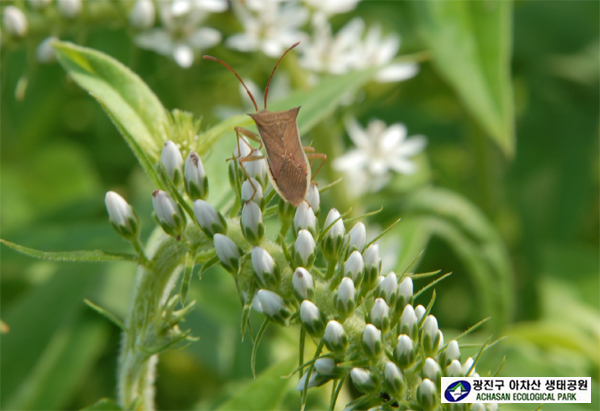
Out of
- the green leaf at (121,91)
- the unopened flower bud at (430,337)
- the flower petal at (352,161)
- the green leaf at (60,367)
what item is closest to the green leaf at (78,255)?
the green leaf at (121,91)

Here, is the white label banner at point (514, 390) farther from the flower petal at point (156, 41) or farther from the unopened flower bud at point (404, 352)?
the flower petal at point (156, 41)

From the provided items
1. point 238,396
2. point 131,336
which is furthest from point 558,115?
point 131,336

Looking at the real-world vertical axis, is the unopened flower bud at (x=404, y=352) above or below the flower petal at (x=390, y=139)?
below

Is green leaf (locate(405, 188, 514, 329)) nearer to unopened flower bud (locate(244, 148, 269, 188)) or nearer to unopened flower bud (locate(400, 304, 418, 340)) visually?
unopened flower bud (locate(244, 148, 269, 188))

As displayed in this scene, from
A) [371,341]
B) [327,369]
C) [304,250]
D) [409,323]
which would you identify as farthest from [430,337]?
[304,250]

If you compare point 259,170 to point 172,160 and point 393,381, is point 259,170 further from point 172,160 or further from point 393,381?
point 393,381

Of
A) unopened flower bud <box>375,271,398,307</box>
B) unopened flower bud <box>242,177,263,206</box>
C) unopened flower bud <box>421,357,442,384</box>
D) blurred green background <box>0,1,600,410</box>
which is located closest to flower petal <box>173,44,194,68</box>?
blurred green background <box>0,1,600,410</box>
